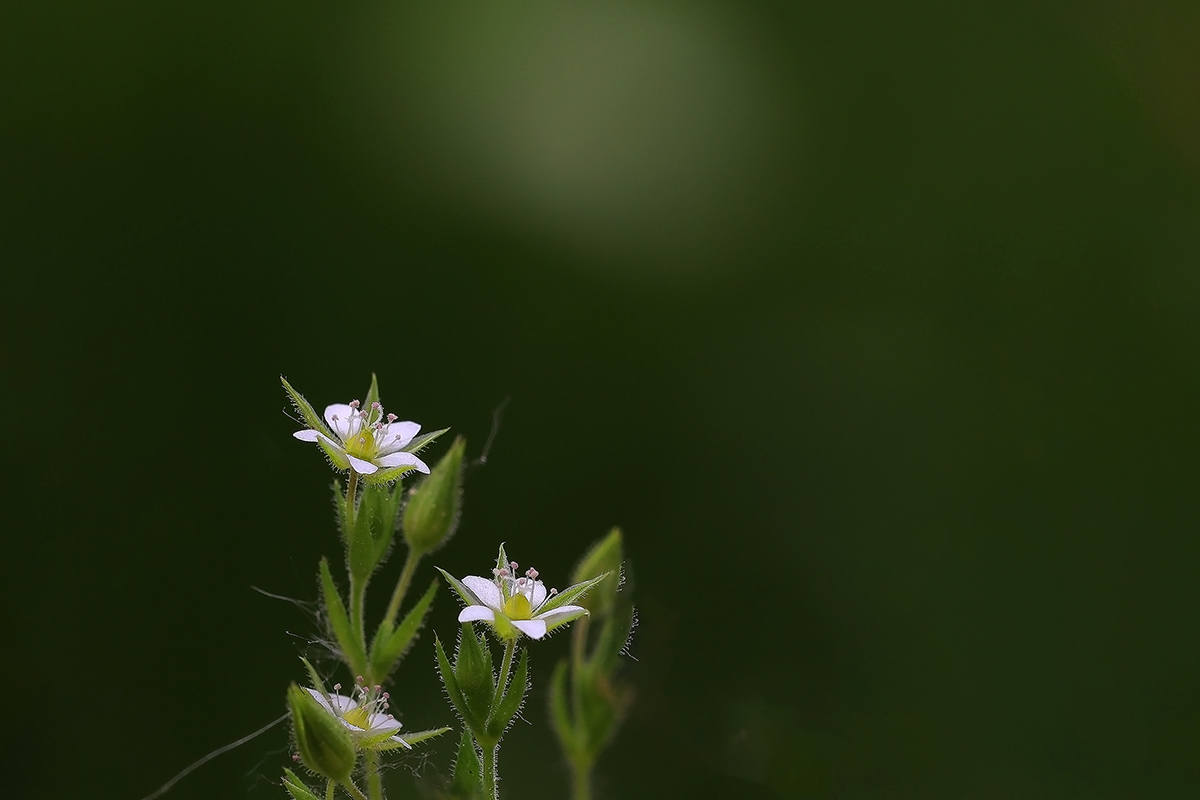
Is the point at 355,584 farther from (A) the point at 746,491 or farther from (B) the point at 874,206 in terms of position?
(B) the point at 874,206

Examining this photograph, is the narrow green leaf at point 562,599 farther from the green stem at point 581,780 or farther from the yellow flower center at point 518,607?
the green stem at point 581,780

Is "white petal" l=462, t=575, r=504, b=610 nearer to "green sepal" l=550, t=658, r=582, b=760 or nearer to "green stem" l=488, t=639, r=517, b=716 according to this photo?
"green stem" l=488, t=639, r=517, b=716

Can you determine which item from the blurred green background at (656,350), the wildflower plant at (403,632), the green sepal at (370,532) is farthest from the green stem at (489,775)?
the blurred green background at (656,350)

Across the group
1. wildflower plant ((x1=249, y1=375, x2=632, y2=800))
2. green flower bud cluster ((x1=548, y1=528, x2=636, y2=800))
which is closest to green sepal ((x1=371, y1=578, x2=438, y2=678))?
wildflower plant ((x1=249, y1=375, x2=632, y2=800))

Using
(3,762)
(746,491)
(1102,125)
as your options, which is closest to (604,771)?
(746,491)

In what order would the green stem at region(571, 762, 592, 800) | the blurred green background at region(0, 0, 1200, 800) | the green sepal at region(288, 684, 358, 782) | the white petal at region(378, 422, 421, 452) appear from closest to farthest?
the green sepal at region(288, 684, 358, 782) < the white petal at region(378, 422, 421, 452) < the green stem at region(571, 762, 592, 800) < the blurred green background at region(0, 0, 1200, 800)

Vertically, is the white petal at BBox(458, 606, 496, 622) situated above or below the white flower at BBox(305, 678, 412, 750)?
above
